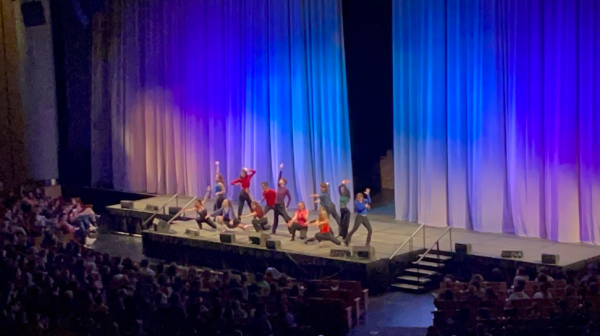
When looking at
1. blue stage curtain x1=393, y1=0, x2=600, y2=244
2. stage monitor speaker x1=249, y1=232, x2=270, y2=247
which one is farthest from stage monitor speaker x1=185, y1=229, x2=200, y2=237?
blue stage curtain x1=393, y1=0, x2=600, y2=244

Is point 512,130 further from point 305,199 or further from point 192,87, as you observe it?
point 192,87

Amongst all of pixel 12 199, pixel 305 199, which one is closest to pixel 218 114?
pixel 305 199

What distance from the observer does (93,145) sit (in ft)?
81.6

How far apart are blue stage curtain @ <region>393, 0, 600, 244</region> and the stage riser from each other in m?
3.47

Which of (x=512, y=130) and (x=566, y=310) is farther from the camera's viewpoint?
(x=512, y=130)

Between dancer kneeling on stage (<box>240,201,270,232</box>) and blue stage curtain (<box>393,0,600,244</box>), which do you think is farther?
dancer kneeling on stage (<box>240,201,270,232</box>)

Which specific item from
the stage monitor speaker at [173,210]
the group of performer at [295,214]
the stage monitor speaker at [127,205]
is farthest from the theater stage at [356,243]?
the stage monitor speaker at [127,205]

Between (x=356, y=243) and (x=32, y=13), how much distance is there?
36.3 feet

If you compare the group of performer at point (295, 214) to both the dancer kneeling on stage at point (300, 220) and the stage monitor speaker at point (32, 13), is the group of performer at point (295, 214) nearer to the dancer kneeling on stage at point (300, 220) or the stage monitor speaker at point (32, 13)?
the dancer kneeling on stage at point (300, 220)

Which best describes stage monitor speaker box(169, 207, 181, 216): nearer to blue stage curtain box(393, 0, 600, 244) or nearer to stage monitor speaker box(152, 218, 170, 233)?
stage monitor speaker box(152, 218, 170, 233)

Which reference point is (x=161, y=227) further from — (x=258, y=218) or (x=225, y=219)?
(x=258, y=218)

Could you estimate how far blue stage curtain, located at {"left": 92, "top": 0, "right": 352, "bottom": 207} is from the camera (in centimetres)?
1998

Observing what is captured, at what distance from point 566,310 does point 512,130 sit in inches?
284

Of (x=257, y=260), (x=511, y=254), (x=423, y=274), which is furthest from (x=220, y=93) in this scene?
(x=511, y=254)
